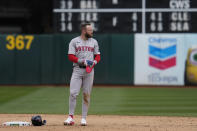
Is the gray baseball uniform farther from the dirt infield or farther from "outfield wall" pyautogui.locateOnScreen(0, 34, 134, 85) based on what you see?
"outfield wall" pyautogui.locateOnScreen(0, 34, 134, 85)

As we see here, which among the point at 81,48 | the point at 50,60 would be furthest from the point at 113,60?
the point at 81,48

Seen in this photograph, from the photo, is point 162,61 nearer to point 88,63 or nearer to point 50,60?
point 50,60

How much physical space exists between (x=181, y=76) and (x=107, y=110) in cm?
753

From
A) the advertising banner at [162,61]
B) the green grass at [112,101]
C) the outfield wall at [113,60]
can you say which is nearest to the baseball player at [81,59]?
the green grass at [112,101]

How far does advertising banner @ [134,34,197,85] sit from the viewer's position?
62.6ft

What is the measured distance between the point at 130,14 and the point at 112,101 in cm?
521

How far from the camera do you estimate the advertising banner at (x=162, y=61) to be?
19094 millimetres

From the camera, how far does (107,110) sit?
12086 mm

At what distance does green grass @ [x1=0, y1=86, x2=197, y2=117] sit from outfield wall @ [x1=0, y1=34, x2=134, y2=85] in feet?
3.27

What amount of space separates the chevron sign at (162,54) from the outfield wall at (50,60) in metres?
0.69

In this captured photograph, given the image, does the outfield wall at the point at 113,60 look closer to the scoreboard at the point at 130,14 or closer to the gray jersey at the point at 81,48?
the scoreboard at the point at 130,14

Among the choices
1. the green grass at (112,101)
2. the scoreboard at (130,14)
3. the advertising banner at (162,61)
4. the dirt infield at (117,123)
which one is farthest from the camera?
the advertising banner at (162,61)

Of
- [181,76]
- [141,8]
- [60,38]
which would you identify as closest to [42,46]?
[60,38]

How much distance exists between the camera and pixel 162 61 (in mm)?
19188
